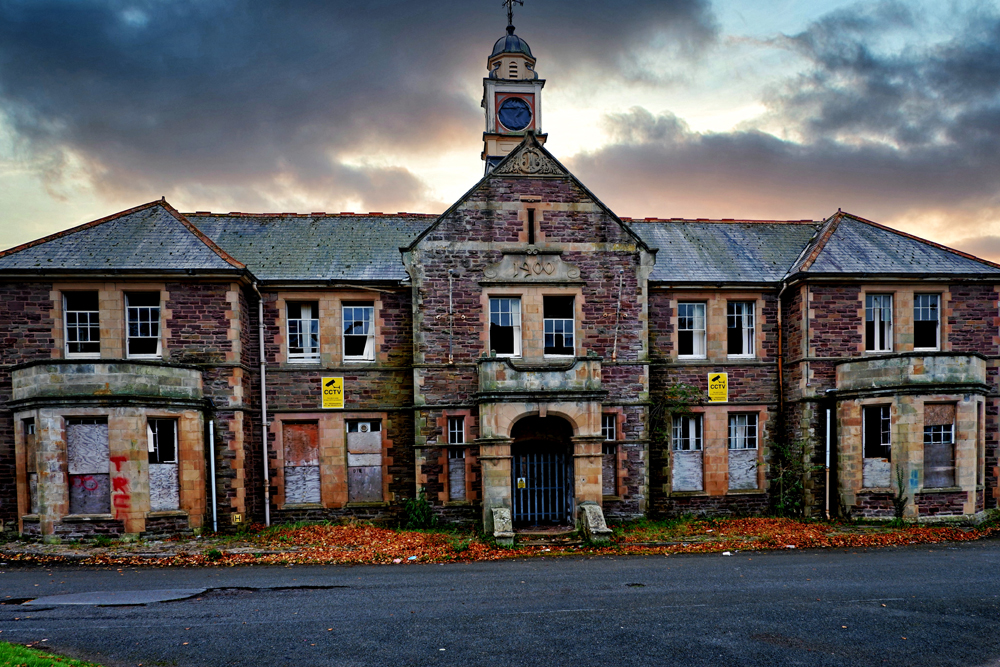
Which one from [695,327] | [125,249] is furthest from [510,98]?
[125,249]

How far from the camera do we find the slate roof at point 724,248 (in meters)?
20.1

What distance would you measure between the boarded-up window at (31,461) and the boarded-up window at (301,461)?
6.29 meters

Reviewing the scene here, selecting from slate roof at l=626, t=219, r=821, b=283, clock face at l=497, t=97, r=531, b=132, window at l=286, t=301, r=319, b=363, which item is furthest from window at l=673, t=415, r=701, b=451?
clock face at l=497, t=97, r=531, b=132

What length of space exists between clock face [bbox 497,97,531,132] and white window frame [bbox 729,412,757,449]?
16.3 m

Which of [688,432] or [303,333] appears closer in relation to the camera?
[303,333]

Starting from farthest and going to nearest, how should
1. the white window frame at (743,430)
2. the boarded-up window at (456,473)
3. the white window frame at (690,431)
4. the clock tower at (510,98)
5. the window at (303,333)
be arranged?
the clock tower at (510,98), the white window frame at (743,430), the white window frame at (690,431), the window at (303,333), the boarded-up window at (456,473)

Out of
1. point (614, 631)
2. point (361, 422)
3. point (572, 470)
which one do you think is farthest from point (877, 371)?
point (361, 422)

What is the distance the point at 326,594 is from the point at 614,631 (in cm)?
549

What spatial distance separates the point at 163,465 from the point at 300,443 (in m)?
3.75

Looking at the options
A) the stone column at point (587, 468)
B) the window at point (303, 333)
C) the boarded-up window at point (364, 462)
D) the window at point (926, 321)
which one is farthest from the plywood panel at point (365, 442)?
the window at point (926, 321)

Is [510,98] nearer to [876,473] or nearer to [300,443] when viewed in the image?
[300,443]

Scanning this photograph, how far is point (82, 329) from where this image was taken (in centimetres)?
1753

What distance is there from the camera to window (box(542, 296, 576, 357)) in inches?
730

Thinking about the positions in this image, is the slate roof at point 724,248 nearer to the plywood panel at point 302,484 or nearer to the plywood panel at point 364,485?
the plywood panel at point 364,485
